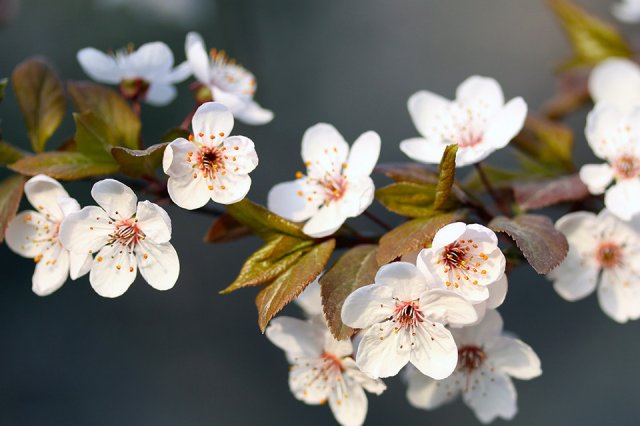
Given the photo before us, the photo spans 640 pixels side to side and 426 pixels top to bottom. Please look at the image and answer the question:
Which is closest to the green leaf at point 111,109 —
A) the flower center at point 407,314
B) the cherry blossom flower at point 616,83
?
the flower center at point 407,314

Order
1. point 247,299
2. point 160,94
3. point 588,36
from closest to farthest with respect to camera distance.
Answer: point 160,94 → point 588,36 → point 247,299

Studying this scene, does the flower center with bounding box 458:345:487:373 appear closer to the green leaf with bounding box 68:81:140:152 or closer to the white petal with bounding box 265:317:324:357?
the white petal with bounding box 265:317:324:357

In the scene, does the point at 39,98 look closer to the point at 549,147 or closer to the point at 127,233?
the point at 127,233

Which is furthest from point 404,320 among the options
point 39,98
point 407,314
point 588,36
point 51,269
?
point 588,36

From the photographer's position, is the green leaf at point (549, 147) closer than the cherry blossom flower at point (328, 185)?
No

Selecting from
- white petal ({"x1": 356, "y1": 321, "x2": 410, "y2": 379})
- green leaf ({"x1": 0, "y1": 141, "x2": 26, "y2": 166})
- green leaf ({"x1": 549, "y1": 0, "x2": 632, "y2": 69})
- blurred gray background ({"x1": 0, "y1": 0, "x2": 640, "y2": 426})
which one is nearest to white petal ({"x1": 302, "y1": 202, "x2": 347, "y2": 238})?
white petal ({"x1": 356, "y1": 321, "x2": 410, "y2": 379})

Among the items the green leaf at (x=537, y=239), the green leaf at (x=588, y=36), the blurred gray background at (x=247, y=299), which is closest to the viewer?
the green leaf at (x=537, y=239)

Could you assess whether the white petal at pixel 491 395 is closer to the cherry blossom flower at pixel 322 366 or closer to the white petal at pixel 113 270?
the cherry blossom flower at pixel 322 366

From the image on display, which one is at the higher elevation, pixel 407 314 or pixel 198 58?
pixel 198 58
